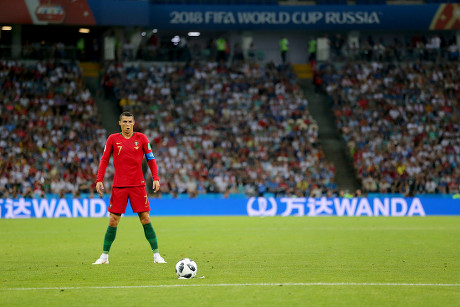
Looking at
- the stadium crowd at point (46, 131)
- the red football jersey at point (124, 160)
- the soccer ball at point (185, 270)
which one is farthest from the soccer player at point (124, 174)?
the stadium crowd at point (46, 131)

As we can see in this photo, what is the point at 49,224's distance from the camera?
27.9 metres

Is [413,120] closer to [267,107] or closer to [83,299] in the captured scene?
[267,107]

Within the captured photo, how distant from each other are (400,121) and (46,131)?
18069 mm

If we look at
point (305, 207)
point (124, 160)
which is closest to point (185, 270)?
point (124, 160)

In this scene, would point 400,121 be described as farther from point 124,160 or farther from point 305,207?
point 124,160

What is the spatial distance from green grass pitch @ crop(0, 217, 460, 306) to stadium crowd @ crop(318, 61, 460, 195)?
543 inches

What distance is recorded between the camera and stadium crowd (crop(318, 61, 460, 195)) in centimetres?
3850

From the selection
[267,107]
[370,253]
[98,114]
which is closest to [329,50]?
[267,107]

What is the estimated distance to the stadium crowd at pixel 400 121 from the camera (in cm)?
3850

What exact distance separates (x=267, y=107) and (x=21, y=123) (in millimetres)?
12617

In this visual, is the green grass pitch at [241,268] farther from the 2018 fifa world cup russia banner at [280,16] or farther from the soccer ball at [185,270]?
the 2018 fifa world cup russia banner at [280,16]

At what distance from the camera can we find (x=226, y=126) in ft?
A: 134

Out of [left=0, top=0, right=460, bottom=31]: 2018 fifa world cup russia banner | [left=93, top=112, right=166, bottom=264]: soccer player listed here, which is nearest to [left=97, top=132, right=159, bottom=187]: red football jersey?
[left=93, top=112, right=166, bottom=264]: soccer player

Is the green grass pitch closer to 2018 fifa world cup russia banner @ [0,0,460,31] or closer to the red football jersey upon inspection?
the red football jersey
